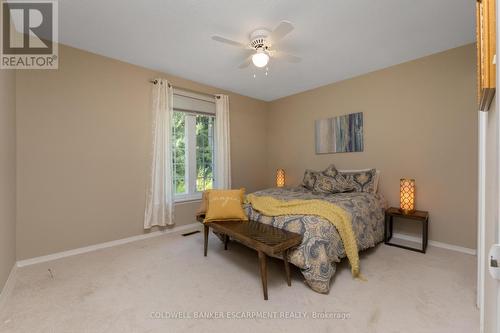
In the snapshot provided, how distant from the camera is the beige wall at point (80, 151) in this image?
97.6 inches

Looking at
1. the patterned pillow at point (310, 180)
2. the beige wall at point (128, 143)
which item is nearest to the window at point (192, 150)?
the beige wall at point (128, 143)

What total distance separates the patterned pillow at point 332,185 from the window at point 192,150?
1.94m

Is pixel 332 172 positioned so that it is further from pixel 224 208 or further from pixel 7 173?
pixel 7 173

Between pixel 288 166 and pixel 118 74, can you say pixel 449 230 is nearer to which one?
pixel 288 166

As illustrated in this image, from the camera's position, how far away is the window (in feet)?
12.3

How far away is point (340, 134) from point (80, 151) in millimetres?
3852

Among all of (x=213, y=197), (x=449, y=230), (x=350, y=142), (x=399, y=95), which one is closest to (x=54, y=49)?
(x=213, y=197)

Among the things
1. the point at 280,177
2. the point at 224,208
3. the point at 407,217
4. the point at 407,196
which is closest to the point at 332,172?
the point at 407,196

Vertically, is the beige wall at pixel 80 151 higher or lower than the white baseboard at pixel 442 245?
higher

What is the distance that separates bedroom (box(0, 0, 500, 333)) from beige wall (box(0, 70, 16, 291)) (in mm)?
37

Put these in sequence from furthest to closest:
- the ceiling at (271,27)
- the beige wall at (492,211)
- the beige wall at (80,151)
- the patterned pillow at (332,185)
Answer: the patterned pillow at (332,185) < the beige wall at (80,151) < the ceiling at (271,27) < the beige wall at (492,211)

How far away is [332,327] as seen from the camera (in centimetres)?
153

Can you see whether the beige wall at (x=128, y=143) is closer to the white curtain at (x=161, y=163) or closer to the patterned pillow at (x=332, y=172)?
the white curtain at (x=161, y=163)

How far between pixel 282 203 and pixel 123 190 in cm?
224
